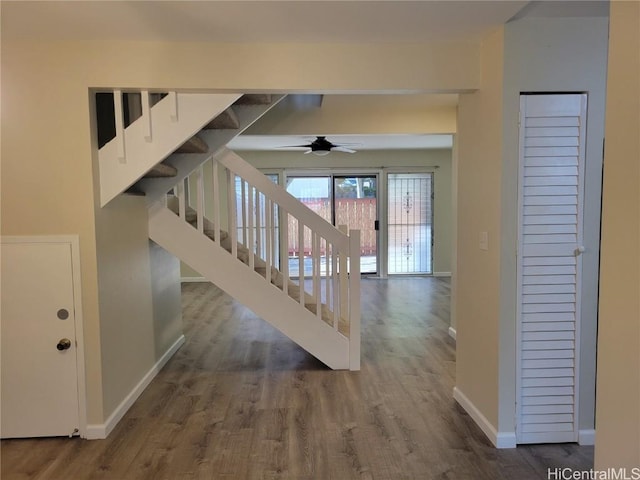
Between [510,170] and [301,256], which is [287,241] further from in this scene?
[510,170]

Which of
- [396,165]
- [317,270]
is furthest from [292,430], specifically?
[396,165]

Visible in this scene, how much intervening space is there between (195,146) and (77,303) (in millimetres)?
1381

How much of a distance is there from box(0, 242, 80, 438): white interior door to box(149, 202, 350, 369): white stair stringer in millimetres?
927

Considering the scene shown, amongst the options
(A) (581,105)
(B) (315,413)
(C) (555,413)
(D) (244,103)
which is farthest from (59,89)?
(C) (555,413)

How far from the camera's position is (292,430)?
252 cm

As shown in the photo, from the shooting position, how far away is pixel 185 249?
328 centimetres

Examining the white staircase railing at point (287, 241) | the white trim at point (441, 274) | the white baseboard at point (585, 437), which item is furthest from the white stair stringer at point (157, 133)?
the white trim at point (441, 274)

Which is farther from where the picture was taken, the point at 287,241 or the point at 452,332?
the point at 452,332

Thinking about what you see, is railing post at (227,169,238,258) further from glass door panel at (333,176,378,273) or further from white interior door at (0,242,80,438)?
glass door panel at (333,176,378,273)

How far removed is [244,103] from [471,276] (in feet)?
6.84

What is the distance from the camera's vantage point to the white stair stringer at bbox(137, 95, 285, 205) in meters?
3.17

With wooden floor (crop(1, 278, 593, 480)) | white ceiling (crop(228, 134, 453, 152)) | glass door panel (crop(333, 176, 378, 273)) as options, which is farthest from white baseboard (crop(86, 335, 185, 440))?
glass door panel (crop(333, 176, 378, 273))

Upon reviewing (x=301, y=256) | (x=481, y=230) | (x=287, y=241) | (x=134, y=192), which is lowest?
(x=301, y=256)

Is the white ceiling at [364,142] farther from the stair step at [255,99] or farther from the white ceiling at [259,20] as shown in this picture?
the white ceiling at [259,20]
